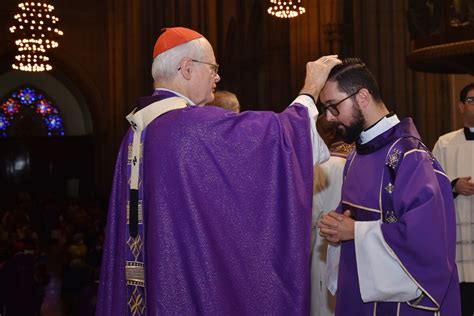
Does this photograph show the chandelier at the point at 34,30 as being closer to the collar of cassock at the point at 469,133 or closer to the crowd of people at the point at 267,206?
the collar of cassock at the point at 469,133

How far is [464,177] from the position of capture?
4953 millimetres

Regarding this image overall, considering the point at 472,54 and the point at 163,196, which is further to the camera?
the point at 472,54

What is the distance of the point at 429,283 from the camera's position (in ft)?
9.36

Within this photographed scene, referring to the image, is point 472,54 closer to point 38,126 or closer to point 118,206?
point 118,206

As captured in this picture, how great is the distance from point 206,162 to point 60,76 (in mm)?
31239

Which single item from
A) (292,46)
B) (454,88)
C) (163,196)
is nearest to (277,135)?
(163,196)

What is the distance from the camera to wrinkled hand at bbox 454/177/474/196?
15.9ft

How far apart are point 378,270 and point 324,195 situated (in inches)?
67.2

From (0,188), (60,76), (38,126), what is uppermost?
(60,76)

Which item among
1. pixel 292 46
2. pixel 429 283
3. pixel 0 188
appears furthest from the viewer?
pixel 0 188

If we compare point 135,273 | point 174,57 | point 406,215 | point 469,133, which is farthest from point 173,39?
point 469,133

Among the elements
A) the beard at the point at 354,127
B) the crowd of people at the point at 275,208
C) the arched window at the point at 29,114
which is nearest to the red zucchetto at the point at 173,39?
the crowd of people at the point at 275,208

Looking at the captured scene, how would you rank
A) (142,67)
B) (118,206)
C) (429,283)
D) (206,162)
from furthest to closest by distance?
(142,67) → (118,206) → (206,162) → (429,283)

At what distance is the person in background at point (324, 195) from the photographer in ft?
14.9
